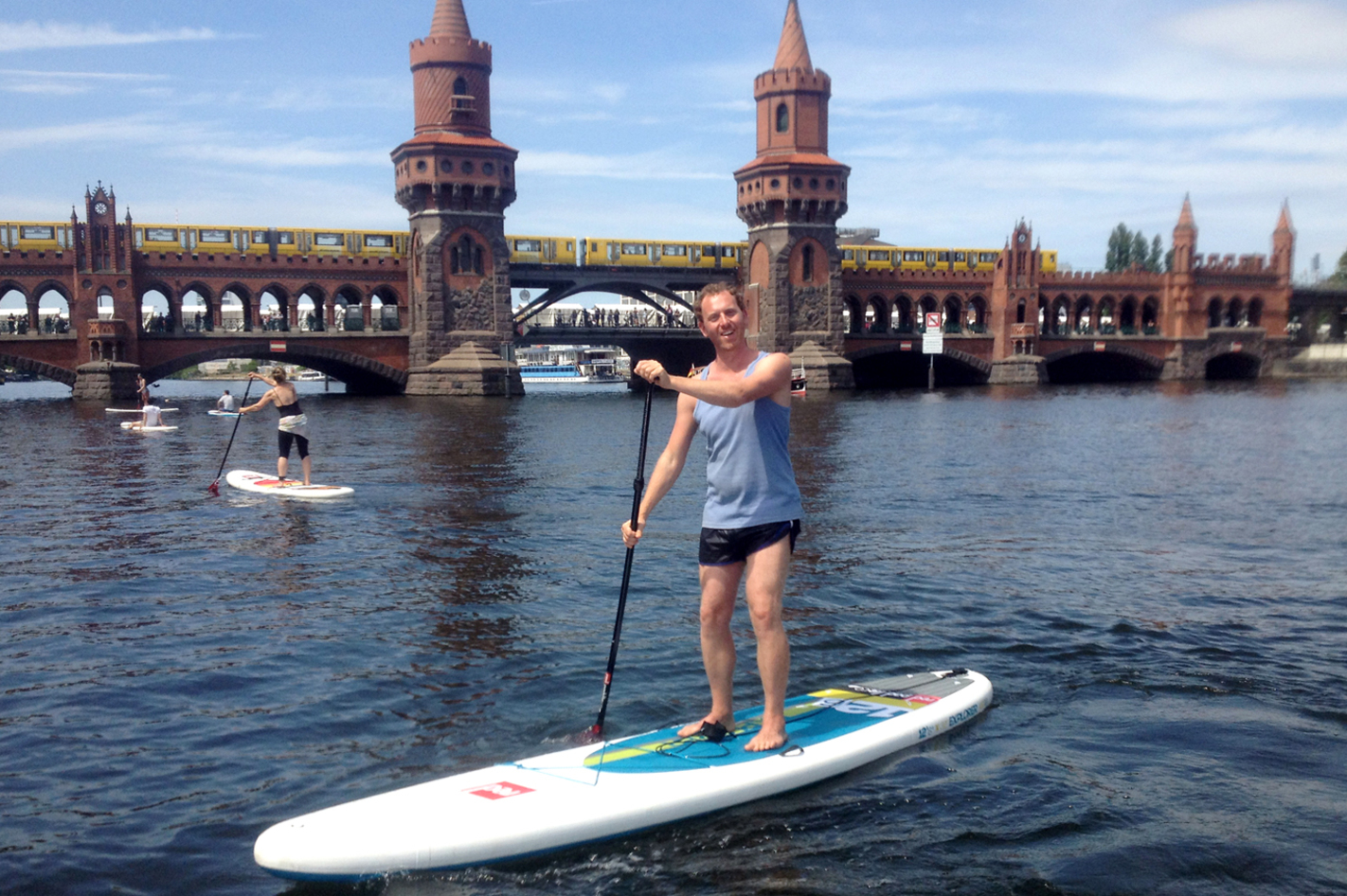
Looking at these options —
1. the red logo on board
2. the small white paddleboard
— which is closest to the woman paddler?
the red logo on board

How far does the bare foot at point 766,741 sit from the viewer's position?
19.2 ft

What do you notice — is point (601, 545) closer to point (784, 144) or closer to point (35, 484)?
point (35, 484)

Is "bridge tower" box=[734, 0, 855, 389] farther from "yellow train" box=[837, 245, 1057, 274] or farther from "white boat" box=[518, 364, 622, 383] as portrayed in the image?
"white boat" box=[518, 364, 622, 383]

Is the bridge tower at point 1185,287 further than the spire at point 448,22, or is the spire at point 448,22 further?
the bridge tower at point 1185,287

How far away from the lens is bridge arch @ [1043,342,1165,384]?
258 ft

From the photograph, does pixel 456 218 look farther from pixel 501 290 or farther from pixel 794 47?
pixel 794 47

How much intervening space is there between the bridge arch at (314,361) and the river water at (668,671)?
39.1 metres

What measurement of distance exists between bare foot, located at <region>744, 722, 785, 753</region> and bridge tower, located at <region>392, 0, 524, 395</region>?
54.1 metres

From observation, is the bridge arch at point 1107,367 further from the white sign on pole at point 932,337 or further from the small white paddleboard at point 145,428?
the small white paddleboard at point 145,428

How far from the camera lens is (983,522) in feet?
50.5

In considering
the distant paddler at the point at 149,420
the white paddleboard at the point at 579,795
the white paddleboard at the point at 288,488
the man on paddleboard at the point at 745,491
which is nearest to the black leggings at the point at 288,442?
the white paddleboard at the point at 288,488

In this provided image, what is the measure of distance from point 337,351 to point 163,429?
26.4 meters

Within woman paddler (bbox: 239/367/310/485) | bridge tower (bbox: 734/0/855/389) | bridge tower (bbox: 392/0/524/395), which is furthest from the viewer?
bridge tower (bbox: 734/0/855/389)

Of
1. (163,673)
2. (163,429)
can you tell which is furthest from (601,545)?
(163,429)
